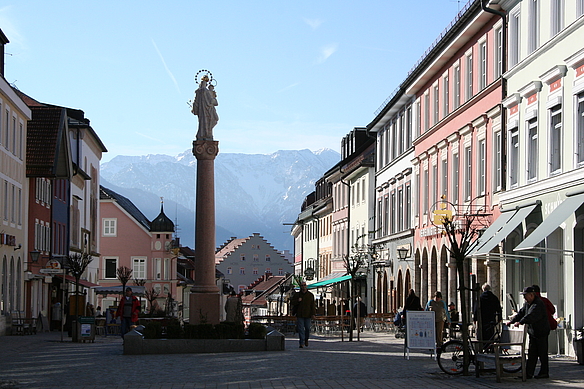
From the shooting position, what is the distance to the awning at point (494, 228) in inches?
1180

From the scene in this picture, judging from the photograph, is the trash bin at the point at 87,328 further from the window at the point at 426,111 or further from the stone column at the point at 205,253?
the window at the point at 426,111

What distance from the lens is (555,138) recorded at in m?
26.8

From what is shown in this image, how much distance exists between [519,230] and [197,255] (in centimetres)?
894

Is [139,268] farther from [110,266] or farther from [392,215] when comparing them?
[392,215]

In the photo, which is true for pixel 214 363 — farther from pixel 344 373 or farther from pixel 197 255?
pixel 197 255

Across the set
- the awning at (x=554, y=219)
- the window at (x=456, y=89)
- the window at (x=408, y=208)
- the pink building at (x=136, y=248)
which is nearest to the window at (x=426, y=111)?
the window at (x=408, y=208)

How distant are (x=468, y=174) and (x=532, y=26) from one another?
9592 millimetres

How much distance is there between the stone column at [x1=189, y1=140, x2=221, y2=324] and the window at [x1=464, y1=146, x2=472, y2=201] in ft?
37.8

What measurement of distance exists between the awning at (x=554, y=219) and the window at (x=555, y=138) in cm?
202

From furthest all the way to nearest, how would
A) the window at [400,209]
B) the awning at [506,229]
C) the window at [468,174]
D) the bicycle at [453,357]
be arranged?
the window at [400,209] < the window at [468,174] < the awning at [506,229] < the bicycle at [453,357]

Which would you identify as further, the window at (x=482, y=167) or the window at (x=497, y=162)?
the window at (x=482, y=167)

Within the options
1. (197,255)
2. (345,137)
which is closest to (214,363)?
(197,255)

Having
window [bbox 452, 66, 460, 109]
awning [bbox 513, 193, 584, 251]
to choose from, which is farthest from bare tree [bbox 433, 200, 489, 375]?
window [bbox 452, 66, 460, 109]

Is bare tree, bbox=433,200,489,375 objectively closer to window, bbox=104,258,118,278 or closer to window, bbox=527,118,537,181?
window, bbox=527,118,537,181
